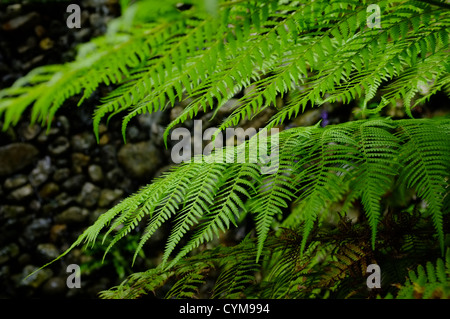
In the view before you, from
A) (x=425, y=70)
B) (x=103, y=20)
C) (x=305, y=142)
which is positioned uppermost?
(x=103, y=20)

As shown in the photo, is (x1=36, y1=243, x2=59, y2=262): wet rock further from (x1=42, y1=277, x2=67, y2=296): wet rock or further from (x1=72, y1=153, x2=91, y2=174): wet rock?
(x1=72, y1=153, x2=91, y2=174): wet rock

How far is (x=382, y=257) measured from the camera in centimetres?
74

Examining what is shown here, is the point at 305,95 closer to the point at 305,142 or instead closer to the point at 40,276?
the point at 305,142

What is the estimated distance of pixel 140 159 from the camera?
3.57 meters

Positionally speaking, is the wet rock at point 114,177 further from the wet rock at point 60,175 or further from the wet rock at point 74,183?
the wet rock at point 60,175

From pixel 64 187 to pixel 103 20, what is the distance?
7.43ft

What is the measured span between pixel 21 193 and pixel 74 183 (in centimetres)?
60

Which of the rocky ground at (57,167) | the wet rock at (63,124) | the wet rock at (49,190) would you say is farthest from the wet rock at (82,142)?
the wet rock at (49,190)

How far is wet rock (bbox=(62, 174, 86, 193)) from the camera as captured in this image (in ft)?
11.7

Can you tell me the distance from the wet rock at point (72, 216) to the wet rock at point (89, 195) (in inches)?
3.6

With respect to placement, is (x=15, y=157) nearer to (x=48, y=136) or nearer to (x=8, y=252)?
(x=48, y=136)

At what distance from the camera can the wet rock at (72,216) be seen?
3480 millimetres
